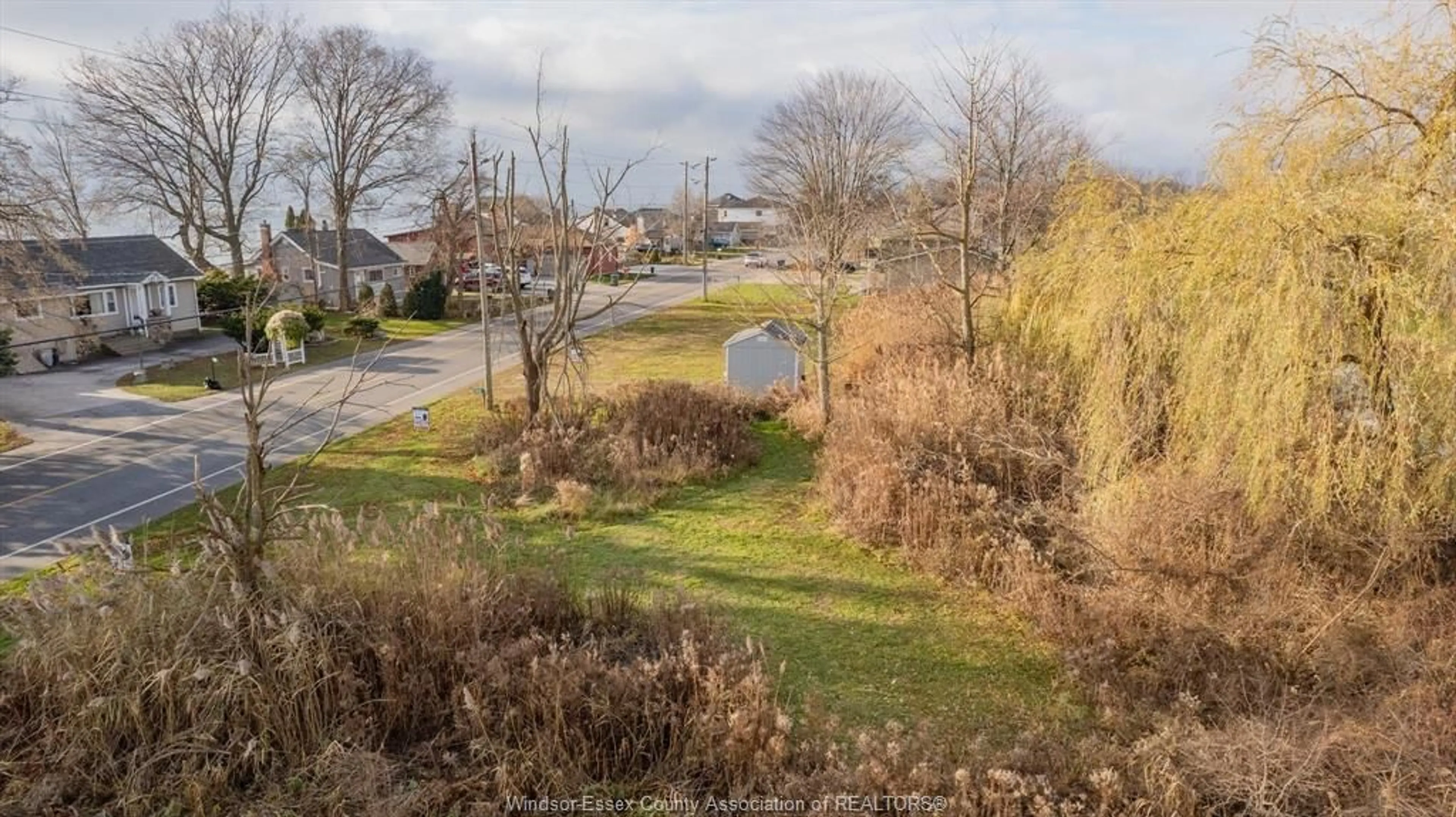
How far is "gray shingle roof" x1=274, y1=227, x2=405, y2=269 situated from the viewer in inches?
1417

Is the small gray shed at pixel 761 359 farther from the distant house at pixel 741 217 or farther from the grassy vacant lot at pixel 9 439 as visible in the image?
the distant house at pixel 741 217

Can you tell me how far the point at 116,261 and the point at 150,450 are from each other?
16.2m

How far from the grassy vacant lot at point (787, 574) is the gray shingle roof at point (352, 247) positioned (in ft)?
77.0

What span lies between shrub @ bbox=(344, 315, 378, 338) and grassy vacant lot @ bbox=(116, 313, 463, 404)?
26cm

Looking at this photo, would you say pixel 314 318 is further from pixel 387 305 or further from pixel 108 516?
pixel 108 516

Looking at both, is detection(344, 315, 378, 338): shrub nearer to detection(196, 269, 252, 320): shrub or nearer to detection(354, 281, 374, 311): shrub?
detection(354, 281, 374, 311): shrub

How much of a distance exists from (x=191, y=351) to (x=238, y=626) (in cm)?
2335

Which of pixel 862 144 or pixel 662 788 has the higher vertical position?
pixel 862 144

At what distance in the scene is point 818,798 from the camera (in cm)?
497

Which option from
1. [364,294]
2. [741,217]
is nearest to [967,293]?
[364,294]

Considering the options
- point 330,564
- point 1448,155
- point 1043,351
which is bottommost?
point 330,564

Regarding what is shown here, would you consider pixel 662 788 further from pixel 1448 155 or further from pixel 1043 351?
pixel 1043 351

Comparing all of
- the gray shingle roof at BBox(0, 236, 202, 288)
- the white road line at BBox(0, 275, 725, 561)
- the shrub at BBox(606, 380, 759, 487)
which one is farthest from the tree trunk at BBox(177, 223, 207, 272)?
the shrub at BBox(606, 380, 759, 487)

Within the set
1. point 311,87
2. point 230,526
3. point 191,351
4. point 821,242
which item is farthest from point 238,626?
point 311,87
